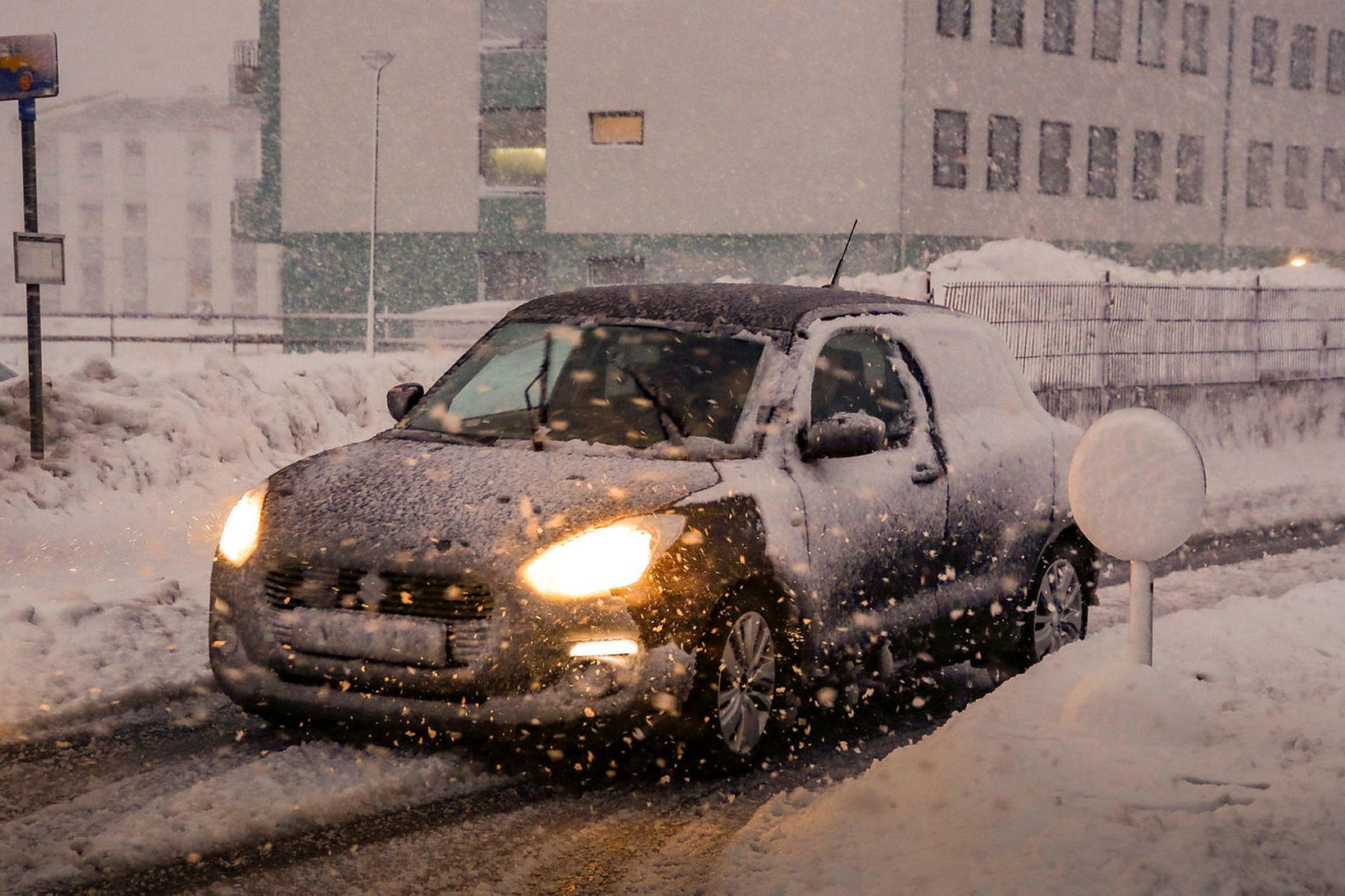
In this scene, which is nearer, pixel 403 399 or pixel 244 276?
pixel 403 399

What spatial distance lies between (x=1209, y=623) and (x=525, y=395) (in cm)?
325

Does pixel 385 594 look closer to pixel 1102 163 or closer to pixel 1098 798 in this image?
pixel 1098 798

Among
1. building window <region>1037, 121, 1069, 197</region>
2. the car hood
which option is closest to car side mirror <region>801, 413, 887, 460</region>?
the car hood

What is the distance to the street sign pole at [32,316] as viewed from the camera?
477 inches

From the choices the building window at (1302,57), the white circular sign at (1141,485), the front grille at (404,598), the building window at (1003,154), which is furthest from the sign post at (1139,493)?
the building window at (1302,57)

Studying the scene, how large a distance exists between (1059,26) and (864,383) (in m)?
39.8

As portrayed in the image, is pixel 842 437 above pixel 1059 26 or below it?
below

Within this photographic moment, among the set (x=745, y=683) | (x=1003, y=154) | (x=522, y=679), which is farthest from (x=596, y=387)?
(x=1003, y=154)

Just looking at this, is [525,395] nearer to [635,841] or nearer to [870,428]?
[870,428]

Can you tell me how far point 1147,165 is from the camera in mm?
47125

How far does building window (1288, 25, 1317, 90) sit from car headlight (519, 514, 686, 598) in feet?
169

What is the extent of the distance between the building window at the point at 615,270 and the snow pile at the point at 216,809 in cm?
3764

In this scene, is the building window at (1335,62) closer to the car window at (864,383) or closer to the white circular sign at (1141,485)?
the car window at (864,383)

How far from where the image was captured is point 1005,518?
7371 mm
